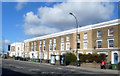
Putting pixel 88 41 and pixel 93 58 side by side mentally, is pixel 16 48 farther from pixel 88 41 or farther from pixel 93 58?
pixel 93 58

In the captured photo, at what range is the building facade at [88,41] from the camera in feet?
140

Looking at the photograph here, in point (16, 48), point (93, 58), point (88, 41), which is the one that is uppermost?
point (88, 41)

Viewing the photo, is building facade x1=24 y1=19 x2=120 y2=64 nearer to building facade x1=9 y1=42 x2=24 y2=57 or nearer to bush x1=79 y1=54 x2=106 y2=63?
bush x1=79 y1=54 x2=106 y2=63

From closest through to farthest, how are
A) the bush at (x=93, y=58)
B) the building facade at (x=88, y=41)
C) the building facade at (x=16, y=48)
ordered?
the bush at (x=93, y=58) < the building facade at (x=88, y=41) < the building facade at (x=16, y=48)

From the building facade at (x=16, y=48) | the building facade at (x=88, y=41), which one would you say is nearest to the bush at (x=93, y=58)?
the building facade at (x=88, y=41)

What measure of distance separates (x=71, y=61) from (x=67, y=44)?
11831mm

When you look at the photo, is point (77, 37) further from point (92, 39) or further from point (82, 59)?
point (82, 59)

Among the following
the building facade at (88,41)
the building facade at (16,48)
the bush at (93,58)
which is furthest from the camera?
the building facade at (16,48)

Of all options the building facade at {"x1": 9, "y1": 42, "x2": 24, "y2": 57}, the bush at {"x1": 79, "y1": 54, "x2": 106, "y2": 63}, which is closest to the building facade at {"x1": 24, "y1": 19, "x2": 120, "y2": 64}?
the bush at {"x1": 79, "y1": 54, "x2": 106, "y2": 63}

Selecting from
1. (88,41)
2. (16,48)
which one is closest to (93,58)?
(88,41)

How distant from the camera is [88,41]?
50.8m

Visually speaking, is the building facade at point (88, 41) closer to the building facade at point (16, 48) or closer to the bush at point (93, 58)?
the bush at point (93, 58)

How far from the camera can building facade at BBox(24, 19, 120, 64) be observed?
42.6m

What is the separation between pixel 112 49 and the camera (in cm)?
4281
